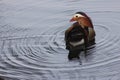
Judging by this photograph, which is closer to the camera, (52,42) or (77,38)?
(77,38)

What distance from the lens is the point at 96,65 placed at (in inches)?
327

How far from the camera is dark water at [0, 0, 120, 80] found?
8.19 metres

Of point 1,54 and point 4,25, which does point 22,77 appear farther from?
point 4,25

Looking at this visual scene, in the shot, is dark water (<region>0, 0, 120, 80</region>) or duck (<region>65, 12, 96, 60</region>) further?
duck (<region>65, 12, 96, 60</region>)

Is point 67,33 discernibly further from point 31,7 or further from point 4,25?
point 31,7

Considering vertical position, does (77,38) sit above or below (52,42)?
above

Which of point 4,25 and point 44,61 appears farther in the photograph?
point 4,25

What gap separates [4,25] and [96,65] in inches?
178

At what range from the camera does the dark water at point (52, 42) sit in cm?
819

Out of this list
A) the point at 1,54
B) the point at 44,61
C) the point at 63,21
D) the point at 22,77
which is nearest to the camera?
the point at 22,77

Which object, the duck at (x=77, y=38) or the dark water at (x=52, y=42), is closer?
the dark water at (x=52, y=42)

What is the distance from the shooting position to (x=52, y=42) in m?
9.75

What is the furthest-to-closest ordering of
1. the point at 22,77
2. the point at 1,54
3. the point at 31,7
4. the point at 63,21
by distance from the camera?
1. the point at 31,7
2. the point at 63,21
3. the point at 1,54
4. the point at 22,77

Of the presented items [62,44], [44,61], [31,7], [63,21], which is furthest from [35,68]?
[31,7]
